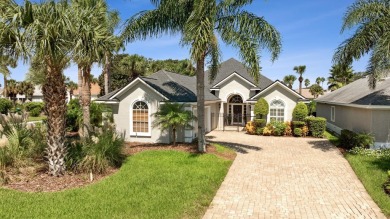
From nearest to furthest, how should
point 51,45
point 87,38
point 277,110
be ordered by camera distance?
point 51,45 → point 87,38 → point 277,110

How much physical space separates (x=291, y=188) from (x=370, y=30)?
10.7 meters

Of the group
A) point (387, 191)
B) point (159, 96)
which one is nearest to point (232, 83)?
point (159, 96)

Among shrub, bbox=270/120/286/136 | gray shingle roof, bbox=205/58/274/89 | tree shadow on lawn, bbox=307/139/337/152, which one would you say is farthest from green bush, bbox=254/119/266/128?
gray shingle roof, bbox=205/58/274/89

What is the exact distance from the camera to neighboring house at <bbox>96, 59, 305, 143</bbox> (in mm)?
19234

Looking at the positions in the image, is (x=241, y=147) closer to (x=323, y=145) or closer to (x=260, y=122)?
(x=323, y=145)

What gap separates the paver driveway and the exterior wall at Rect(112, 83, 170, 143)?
19.7 ft

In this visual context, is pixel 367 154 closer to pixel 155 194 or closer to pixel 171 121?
pixel 171 121

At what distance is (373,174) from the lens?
468 inches

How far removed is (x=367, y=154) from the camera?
15570 mm

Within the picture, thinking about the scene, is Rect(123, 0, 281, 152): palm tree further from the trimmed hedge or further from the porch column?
the porch column

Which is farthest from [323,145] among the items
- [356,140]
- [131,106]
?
[131,106]

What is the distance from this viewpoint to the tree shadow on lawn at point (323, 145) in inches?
722

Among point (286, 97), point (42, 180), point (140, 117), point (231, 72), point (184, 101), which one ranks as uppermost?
point (231, 72)

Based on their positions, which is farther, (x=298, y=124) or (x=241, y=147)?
(x=298, y=124)
